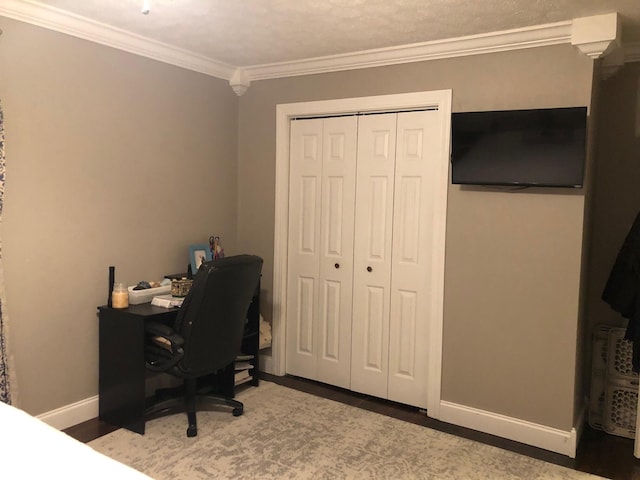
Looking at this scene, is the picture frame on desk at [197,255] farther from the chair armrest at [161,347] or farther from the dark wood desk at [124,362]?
the chair armrest at [161,347]

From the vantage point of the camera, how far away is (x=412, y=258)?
11.7 feet

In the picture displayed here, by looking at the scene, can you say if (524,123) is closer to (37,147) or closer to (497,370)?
(497,370)

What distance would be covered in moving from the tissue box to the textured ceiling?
1.61 metres

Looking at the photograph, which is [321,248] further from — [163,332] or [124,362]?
[124,362]

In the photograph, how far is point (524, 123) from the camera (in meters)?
2.96

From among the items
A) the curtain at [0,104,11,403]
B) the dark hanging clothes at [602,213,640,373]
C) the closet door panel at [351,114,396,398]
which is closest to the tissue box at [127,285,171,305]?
the curtain at [0,104,11,403]

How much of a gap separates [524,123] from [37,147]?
272 centimetres

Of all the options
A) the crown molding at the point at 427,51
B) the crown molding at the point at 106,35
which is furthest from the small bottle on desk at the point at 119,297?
the crown molding at the point at 427,51

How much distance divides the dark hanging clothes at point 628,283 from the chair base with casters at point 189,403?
2390mm

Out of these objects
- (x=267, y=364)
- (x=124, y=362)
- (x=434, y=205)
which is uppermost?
(x=434, y=205)

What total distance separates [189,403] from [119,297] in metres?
0.78

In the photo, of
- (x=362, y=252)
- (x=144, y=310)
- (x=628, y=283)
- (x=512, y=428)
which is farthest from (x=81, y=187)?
(x=628, y=283)

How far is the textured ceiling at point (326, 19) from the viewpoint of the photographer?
2.64 m

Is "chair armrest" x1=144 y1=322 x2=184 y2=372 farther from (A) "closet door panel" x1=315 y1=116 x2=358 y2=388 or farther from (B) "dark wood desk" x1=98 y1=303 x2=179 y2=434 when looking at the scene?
(A) "closet door panel" x1=315 y1=116 x2=358 y2=388
